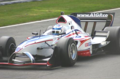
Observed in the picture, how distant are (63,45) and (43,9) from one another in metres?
16.8

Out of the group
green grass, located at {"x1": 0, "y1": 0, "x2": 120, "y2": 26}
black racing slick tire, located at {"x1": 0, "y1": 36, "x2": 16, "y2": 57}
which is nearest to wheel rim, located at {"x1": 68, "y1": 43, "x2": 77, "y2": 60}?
black racing slick tire, located at {"x1": 0, "y1": 36, "x2": 16, "y2": 57}

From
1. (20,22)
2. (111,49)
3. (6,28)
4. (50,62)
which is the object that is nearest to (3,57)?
(50,62)

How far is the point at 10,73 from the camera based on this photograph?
32.6ft

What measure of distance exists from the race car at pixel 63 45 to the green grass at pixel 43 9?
978 centimetres

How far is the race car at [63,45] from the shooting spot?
10344 mm

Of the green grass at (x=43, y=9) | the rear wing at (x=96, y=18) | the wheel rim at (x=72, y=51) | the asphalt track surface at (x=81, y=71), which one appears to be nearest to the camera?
the asphalt track surface at (x=81, y=71)

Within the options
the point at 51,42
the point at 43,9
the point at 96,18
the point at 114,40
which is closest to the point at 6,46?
the point at 51,42

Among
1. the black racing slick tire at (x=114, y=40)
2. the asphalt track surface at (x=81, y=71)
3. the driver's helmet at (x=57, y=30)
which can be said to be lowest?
the asphalt track surface at (x=81, y=71)

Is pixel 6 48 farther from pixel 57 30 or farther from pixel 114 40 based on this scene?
pixel 114 40

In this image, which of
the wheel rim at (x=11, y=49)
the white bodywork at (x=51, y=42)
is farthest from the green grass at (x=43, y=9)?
the wheel rim at (x=11, y=49)

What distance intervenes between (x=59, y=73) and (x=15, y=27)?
36.2ft

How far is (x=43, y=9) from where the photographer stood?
27.0m

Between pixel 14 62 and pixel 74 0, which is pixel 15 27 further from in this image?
pixel 74 0

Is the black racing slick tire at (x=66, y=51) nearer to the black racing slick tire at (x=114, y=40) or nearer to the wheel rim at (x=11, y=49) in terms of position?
the wheel rim at (x=11, y=49)
